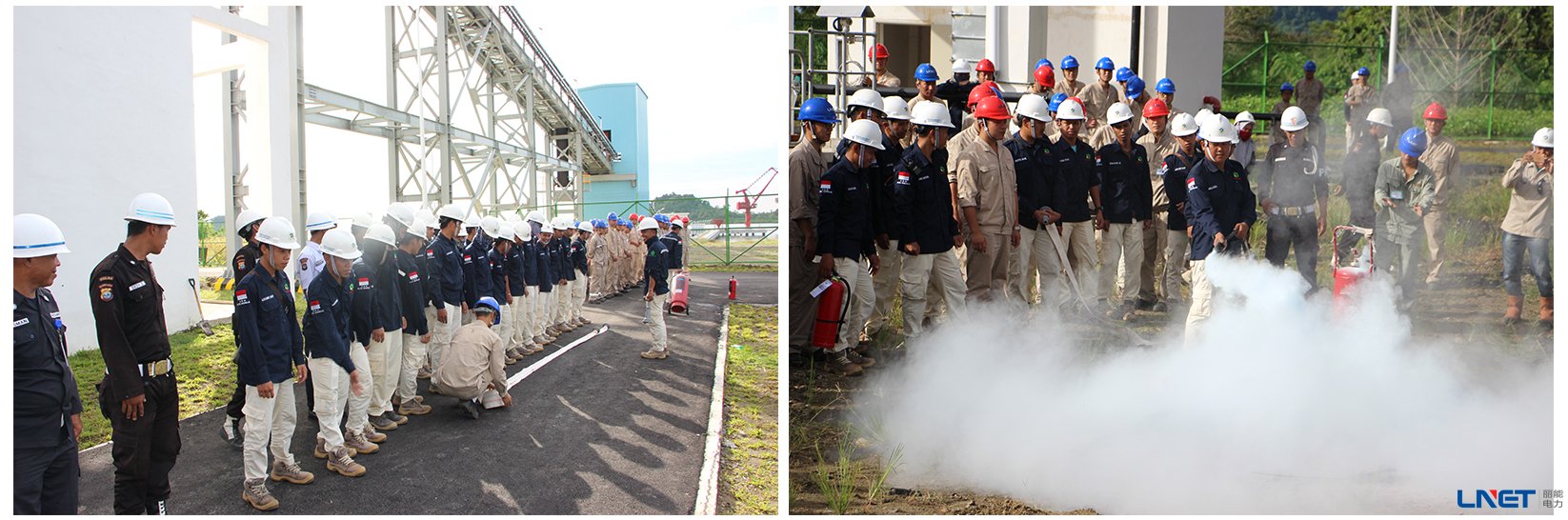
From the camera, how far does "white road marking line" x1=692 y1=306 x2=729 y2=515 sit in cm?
482

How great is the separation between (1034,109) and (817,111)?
1.89 metres

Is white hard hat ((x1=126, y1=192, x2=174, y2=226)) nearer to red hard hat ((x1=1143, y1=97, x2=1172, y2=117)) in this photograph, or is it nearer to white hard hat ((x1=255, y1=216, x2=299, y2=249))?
white hard hat ((x1=255, y1=216, x2=299, y2=249))

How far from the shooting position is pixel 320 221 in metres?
6.61

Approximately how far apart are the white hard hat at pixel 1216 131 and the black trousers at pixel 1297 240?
39.4 inches

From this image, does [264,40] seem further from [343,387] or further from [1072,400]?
[1072,400]

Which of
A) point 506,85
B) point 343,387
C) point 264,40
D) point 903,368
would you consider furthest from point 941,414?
point 506,85

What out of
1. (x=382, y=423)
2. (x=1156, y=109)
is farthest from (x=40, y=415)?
(x=1156, y=109)

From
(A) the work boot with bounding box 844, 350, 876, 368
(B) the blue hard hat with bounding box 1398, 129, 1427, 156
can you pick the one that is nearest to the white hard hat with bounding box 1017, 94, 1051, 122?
(A) the work boot with bounding box 844, 350, 876, 368

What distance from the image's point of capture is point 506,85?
1551 centimetres

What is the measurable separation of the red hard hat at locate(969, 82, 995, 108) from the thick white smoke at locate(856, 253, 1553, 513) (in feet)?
5.13

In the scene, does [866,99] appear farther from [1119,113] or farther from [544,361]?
[544,361]

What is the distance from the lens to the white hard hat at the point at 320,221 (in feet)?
21.5

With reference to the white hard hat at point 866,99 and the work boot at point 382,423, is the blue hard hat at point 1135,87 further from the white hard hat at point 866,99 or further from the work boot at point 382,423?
the work boot at point 382,423

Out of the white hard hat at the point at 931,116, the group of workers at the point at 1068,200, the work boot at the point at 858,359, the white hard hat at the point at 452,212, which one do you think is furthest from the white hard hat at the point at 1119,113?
the white hard hat at the point at 452,212
